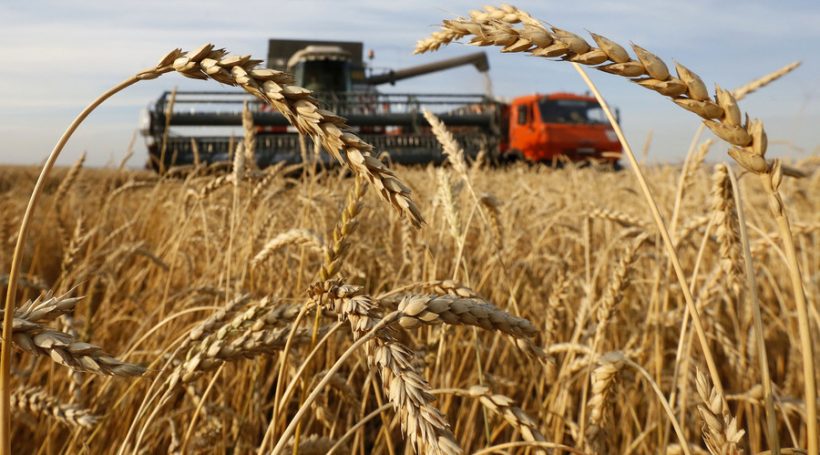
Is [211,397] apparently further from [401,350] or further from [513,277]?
[401,350]

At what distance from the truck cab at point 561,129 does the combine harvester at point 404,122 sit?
2cm

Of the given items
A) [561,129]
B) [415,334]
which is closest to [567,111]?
[561,129]

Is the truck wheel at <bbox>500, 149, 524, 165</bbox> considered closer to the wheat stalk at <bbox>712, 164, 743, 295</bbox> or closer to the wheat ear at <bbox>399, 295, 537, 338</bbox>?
the wheat stalk at <bbox>712, 164, 743, 295</bbox>

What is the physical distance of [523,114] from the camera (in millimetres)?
15555

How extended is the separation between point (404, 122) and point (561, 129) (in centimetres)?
382

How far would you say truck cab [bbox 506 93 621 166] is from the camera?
15.3 metres

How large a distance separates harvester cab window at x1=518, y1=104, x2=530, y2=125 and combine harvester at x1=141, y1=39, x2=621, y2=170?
24 mm

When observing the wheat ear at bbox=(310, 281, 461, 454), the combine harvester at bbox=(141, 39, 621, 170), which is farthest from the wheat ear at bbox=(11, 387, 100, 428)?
the combine harvester at bbox=(141, 39, 621, 170)

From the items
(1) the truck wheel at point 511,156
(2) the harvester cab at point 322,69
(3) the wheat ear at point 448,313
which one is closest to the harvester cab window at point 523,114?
(1) the truck wheel at point 511,156

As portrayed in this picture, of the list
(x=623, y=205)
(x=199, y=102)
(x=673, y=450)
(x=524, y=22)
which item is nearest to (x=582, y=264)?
(x=623, y=205)

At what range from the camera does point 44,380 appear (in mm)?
2262

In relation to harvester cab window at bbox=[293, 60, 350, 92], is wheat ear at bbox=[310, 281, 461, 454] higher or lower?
lower

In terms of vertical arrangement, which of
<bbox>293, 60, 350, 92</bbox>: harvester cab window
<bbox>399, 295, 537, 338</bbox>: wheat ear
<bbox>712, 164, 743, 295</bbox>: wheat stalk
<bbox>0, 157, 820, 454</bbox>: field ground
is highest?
<bbox>293, 60, 350, 92</bbox>: harvester cab window

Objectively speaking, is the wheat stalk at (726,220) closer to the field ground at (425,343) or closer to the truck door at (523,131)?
the field ground at (425,343)
